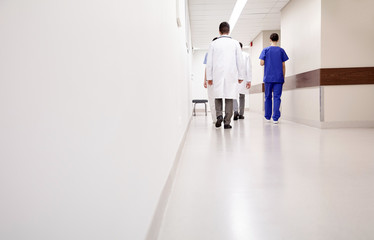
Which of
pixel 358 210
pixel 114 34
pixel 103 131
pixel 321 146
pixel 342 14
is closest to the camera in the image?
pixel 103 131

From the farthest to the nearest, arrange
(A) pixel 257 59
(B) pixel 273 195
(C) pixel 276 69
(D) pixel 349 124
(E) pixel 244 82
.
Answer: (A) pixel 257 59 → (E) pixel 244 82 → (C) pixel 276 69 → (D) pixel 349 124 → (B) pixel 273 195

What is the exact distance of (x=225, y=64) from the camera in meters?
5.65

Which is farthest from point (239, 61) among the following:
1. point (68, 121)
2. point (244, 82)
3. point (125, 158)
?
point (68, 121)

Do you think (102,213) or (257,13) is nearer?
(102,213)

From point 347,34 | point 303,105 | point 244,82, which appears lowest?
point 303,105

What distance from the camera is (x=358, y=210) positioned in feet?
5.30

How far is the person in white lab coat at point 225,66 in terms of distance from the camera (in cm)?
563

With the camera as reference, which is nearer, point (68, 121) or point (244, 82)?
point (68, 121)

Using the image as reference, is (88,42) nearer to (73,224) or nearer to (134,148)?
(73,224)

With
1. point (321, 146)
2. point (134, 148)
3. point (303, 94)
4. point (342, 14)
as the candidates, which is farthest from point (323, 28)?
point (134, 148)

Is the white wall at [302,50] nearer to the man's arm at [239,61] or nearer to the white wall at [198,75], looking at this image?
the man's arm at [239,61]

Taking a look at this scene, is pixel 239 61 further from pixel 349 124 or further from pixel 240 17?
pixel 240 17

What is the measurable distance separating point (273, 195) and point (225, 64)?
406cm

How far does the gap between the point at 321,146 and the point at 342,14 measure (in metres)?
3.02
